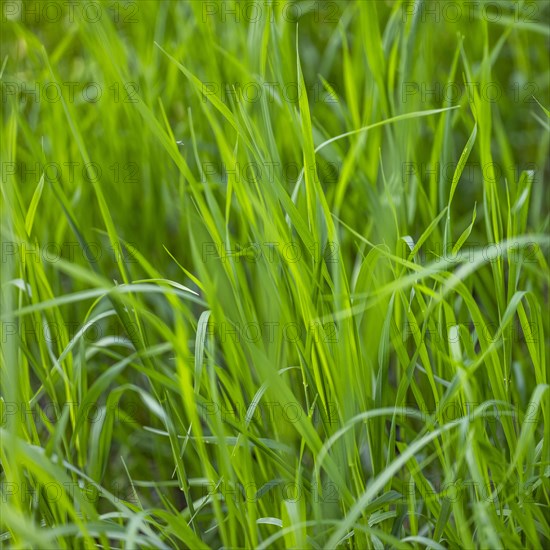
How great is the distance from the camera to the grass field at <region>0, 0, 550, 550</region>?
0.76 metres

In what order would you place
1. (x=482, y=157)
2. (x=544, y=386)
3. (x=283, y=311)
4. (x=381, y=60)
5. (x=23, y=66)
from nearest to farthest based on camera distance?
1. (x=544, y=386)
2. (x=283, y=311)
3. (x=482, y=157)
4. (x=381, y=60)
5. (x=23, y=66)

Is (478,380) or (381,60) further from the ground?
(381,60)

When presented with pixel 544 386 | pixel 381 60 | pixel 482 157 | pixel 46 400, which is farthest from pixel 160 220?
pixel 544 386

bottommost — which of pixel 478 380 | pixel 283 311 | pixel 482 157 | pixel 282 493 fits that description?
pixel 282 493

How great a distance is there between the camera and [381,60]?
1081 mm

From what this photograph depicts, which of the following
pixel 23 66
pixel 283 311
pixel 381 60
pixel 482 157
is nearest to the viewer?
pixel 283 311

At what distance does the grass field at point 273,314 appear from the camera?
0.76m

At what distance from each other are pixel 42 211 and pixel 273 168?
626mm

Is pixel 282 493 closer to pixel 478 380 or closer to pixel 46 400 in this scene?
pixel 478 380

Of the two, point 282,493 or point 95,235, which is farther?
point 95,235

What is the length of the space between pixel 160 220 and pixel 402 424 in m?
0.67

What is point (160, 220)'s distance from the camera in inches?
54.2

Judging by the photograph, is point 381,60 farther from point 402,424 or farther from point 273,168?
point 402,424

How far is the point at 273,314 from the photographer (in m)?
0.89
